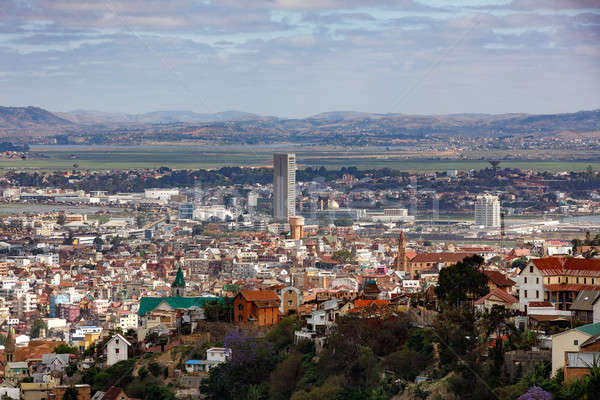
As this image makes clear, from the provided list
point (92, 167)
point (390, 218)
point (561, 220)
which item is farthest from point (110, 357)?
point (92, 167)

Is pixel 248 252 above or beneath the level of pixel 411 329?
beneath

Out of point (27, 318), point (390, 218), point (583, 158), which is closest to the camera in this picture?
point (27, 318)

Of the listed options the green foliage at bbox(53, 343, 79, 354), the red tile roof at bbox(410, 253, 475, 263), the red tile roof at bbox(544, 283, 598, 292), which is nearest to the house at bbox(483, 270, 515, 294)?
the red tile roof at bbox(544, 283, 598, 292)

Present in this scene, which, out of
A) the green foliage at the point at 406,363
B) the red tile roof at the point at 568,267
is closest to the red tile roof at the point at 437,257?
the red tile roof at the point at 568,267

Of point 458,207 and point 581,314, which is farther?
point 458,207

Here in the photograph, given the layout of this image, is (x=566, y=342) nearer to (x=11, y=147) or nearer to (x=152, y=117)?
(x=11, y=147)

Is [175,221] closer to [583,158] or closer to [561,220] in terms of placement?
[561,220]
